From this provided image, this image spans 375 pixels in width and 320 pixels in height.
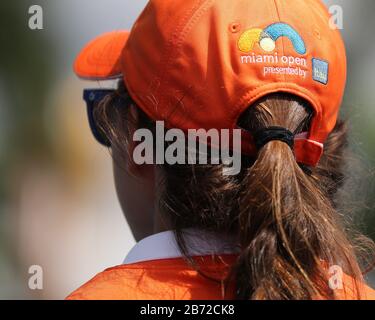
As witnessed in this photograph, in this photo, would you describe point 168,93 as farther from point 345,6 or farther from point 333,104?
point 345,6

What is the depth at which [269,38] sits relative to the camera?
974 millimetres

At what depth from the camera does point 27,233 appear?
3.70 m

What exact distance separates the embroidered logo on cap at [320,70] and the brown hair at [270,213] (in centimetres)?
5

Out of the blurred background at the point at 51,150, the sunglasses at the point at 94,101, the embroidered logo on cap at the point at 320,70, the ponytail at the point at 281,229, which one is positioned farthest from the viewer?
the blurred background at the point at 51,150

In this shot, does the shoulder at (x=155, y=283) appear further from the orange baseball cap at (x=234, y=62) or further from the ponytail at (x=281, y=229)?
the orange baseball cap at (x=234, y=62)

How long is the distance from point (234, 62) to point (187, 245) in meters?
0.28

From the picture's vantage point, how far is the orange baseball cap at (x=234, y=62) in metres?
0.96

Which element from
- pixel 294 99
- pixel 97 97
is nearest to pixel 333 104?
pixel 294 99

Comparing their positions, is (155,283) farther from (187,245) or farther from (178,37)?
(178,37)

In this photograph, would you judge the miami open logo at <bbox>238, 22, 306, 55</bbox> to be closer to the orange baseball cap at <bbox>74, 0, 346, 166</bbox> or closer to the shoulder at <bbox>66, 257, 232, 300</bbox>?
the orange baseball cap at <bbox>74, 0, 346, 166</bbox>

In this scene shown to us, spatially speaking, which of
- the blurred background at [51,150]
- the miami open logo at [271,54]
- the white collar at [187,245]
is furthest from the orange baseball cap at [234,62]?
the blurred background at [51,150]

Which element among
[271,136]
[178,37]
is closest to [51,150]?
[178,37]

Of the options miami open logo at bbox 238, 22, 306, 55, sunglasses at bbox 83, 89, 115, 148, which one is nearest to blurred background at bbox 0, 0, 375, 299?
sunglasses at bbox 83, 89, 115, 148

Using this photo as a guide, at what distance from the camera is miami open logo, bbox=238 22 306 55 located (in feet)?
3.17
